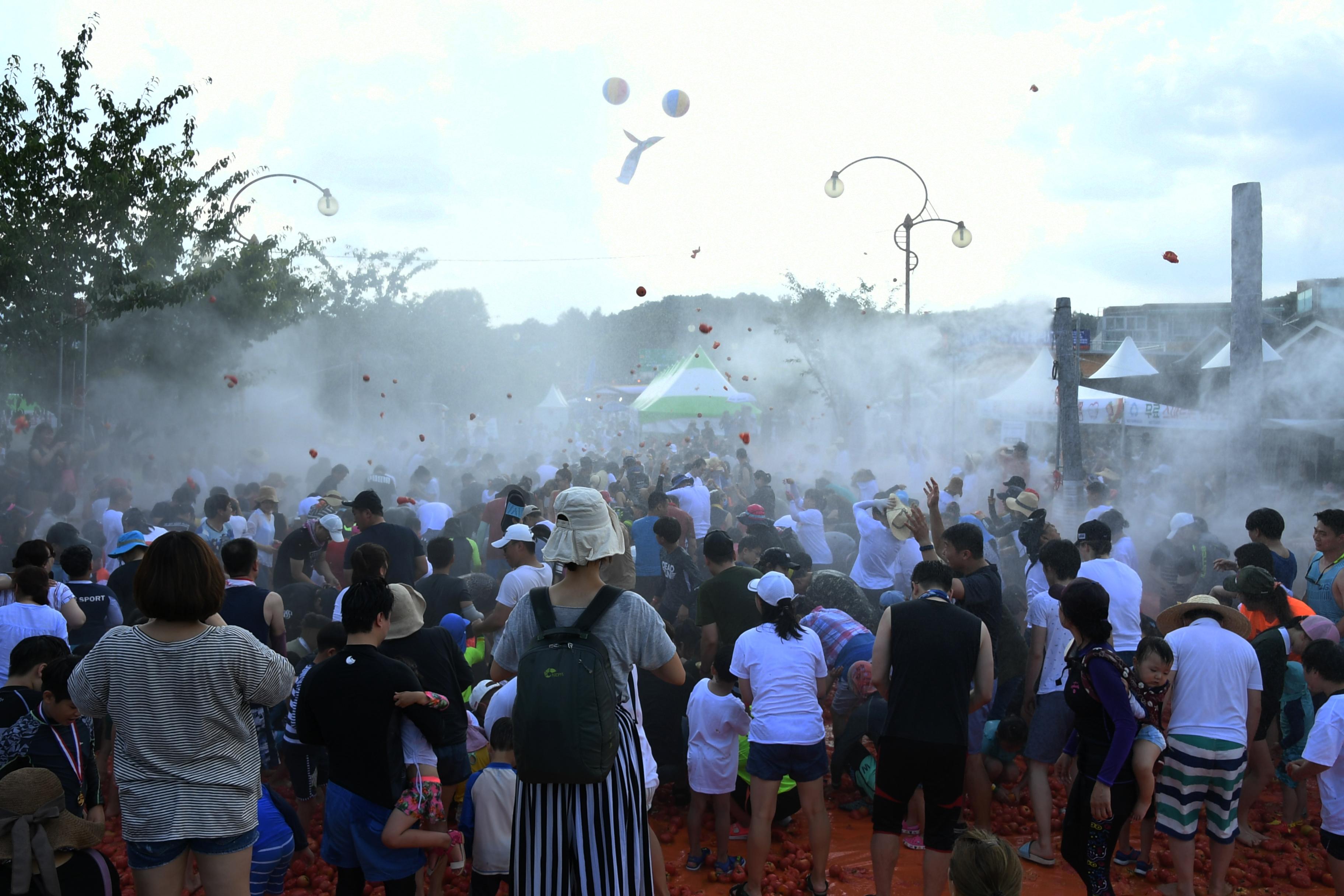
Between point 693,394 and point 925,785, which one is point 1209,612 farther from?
point 693,394

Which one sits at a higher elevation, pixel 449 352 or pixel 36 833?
pixel 449 352

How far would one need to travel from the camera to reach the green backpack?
270cm

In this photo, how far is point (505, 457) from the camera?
1034 inches

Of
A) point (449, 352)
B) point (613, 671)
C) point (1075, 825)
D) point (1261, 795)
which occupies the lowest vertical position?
point (1261, 795)

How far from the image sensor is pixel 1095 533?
5.54 m

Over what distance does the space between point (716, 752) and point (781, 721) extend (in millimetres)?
540

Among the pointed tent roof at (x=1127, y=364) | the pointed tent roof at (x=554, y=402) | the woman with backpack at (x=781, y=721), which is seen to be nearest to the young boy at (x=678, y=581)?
the woman with backpack at (x=781, y=721)

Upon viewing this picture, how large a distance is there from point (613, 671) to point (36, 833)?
1.79 meters

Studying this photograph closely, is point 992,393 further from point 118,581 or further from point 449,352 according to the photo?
point 449,352

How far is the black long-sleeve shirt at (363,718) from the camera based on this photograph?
3295mm

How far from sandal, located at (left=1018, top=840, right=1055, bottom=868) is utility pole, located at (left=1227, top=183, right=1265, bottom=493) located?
9145 millimetres

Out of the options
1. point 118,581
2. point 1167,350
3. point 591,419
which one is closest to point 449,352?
point 591,419

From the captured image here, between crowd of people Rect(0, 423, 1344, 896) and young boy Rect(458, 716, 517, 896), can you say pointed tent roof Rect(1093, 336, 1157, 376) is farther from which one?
young boy Rect(458, 716, 517, 896)

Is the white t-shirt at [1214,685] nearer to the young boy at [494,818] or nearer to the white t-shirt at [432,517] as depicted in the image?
the young boy at [494,818]
